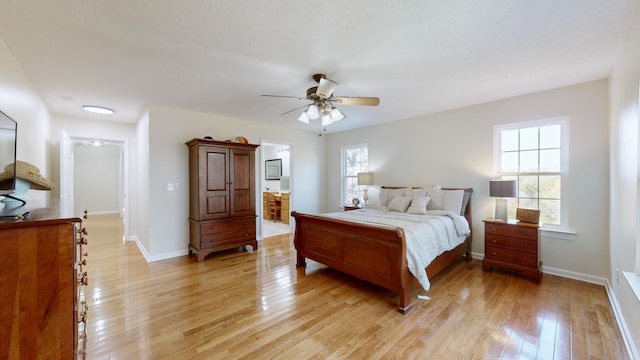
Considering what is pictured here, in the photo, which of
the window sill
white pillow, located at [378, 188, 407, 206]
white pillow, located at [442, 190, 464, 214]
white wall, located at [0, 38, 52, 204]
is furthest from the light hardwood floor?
white pillow, located at [378, 188, 407, 206]

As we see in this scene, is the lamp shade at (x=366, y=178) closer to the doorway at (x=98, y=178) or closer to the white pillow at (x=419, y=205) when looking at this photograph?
the white pillow at (x=419, y=205)

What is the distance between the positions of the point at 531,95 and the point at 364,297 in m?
3.48

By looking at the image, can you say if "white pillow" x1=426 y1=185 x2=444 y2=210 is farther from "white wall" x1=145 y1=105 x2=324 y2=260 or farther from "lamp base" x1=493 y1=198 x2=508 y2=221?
"white wall" x1=145 y1=105 x2=324 y2=260

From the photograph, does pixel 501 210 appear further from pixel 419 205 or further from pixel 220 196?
pixel 220 196

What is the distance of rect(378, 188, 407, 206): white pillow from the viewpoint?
455cm

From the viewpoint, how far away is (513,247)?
325cm

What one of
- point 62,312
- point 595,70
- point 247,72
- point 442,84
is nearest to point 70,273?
point 62,312

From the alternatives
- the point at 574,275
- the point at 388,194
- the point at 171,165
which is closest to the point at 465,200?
the point at 388,194

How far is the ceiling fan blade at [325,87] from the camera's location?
97.9 inches

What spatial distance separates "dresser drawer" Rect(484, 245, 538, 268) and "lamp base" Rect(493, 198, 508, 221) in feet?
1.41

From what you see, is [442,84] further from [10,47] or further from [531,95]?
[10,47]

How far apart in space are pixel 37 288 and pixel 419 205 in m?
3.86

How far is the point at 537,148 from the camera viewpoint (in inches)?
137

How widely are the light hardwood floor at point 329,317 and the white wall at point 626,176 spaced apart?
1.40 feet
